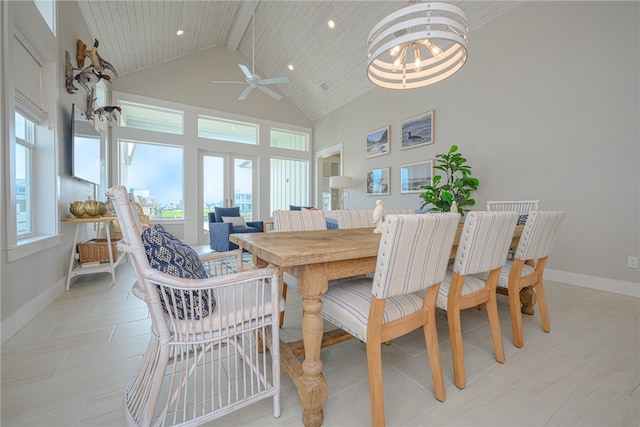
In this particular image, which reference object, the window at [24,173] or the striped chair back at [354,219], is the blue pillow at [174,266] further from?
the window at [24,173]

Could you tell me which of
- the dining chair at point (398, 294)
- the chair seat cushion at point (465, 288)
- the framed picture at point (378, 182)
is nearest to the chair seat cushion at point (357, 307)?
the dining chair at point (398, 294)

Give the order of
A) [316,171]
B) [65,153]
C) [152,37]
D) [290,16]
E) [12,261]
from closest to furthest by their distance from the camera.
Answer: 1. [12,261]
2. [65,153]
3. [152,37]
4. [290,16]
5. [316,171]

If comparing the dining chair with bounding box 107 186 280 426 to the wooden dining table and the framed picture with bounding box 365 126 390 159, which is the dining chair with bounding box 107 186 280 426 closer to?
the wooden dining table

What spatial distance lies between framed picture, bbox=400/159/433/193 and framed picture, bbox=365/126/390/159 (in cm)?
61

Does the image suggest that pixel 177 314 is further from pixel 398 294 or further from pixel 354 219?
pixel 354 219

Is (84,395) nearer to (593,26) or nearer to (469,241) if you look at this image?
(469,241)

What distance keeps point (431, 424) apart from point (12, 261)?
269cm

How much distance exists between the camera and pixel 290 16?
15.3ft

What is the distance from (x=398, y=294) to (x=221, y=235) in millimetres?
4001

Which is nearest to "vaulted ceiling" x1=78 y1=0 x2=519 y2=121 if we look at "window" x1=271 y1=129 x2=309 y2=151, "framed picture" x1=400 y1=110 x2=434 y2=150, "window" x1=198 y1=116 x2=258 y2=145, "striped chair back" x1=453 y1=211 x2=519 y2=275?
"window" x1=271 y1=129 x2=309 y2=151

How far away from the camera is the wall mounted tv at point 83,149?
8.87ft

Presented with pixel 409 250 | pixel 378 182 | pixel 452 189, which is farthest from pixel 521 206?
pixel 378 182

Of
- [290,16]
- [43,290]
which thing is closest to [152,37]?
[290,16]

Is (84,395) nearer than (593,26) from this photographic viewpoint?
Yes
